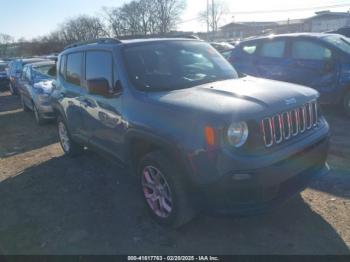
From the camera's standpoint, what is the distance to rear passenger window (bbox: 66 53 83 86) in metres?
5.09

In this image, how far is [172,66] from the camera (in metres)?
4.07

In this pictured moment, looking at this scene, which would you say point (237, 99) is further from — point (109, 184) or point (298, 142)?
point (109, 184)

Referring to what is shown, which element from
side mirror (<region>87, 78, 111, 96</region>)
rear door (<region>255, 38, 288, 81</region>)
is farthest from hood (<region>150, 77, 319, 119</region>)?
rear door (<region>255, 38, 288, 81</region>)

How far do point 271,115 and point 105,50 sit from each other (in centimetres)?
236

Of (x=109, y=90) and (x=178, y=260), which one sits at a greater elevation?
(x=109, y=90)

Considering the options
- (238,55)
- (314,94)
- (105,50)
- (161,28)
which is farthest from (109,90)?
(161,28)

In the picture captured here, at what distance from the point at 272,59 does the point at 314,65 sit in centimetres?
100

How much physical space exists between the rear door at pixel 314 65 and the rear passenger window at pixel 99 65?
4735mm

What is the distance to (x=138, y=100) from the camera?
3.58 m

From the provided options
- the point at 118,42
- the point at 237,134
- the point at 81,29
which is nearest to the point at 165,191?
the point at 237,134

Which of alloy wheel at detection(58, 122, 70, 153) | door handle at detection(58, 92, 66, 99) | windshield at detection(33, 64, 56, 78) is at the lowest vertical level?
alloy wheel at detection(58, 122, 70, 153)

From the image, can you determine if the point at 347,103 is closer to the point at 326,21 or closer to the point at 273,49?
the point at 273,49

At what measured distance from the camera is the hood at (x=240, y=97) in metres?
2.98

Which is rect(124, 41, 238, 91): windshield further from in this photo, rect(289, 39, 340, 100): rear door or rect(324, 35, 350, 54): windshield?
rect(324, 35, 350, 54): windshield
